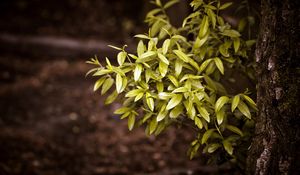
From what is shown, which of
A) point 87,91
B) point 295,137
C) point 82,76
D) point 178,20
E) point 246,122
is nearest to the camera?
point 295,137

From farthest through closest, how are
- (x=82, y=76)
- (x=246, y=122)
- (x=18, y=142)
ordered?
(x=82, y=76) → (x=18, y=142) → (x=246, y=122)

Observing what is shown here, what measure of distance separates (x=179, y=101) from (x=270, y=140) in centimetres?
64

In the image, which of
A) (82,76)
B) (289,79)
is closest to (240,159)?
(289,79)

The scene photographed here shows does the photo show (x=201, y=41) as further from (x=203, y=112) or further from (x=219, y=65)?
(x=203, y=112)

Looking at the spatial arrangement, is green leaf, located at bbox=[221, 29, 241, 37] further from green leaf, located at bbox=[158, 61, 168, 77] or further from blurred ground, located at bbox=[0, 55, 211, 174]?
blurred ground, located at bbox=[0, 55, 211, 174]

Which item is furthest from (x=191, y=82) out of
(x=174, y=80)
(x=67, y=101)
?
(x=67, y=101)

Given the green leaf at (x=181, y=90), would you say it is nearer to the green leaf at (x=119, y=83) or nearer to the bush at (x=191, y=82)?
the bush at (x=191, y=82)

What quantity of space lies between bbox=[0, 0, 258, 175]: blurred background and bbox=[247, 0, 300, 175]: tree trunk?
160 centimetres

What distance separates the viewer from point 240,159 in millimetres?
2553

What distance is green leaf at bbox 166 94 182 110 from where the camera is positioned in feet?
6.66

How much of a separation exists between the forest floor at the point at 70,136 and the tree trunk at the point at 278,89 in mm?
1572

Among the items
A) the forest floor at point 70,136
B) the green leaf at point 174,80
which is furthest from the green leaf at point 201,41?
the forest floor at point 70,136

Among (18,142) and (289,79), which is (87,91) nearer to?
(18,142)

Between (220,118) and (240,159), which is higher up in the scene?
(220,118)
